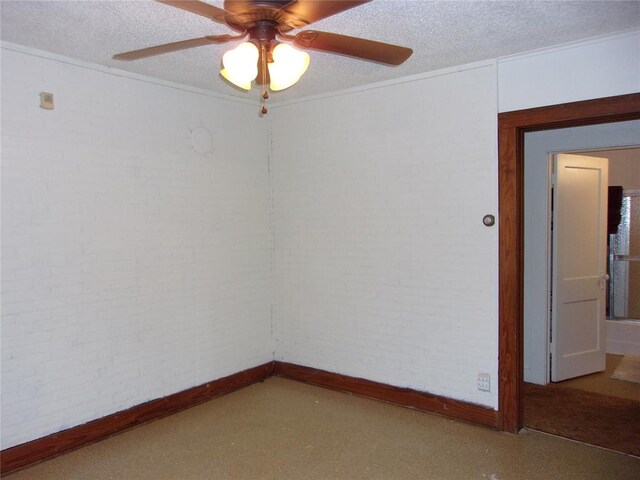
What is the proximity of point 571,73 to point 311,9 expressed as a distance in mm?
1881

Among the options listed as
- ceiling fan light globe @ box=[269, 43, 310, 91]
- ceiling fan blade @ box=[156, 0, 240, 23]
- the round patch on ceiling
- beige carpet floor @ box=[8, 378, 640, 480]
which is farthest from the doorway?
ceiling fan blade @ box=[156, 0, 240, 23]

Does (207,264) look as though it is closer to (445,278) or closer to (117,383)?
(117,383)

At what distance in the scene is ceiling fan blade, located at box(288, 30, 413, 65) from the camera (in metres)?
1.98

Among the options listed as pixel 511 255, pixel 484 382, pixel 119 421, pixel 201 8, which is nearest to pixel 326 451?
pixel 484 382

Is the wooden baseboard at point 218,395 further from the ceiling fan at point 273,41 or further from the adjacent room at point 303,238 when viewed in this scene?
the ceiling fan at point 273,41

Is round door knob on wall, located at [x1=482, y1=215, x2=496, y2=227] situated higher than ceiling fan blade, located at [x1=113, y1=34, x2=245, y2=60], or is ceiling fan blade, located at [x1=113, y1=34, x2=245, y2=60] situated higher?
ceiling fan blade, located at [x1=113, y1=34, x2=245, y2=60]

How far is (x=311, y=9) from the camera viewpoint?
5.68ft

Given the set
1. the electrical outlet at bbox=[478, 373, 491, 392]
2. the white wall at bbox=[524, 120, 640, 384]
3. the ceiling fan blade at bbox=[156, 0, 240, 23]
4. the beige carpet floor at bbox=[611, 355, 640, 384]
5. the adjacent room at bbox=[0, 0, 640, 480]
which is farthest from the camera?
the beige carpet floor at bbox=[611, 355, 640, 384]

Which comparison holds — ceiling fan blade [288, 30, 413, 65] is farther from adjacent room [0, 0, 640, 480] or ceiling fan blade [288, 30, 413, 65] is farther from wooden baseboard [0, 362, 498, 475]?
wooden baseboard [0, 362, 498, 475]

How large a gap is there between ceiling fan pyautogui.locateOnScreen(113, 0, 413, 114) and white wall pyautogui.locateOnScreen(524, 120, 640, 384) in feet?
8.11

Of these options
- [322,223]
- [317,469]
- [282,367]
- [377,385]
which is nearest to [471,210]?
[322,223]

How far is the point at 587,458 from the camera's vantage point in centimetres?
286

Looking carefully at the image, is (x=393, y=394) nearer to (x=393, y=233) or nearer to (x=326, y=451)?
(x=326, y=451)

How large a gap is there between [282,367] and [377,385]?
3.15 feet
